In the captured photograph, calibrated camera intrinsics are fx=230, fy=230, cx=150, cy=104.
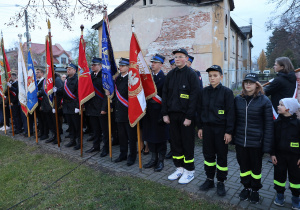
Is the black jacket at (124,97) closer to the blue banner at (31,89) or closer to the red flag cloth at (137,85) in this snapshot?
the red flag cloth at (137,85)

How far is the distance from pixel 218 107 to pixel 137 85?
1711 millimetres

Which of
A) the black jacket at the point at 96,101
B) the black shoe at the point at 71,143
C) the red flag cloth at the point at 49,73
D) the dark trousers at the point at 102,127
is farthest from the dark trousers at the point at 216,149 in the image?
the red flag cloth at the point at 49,73

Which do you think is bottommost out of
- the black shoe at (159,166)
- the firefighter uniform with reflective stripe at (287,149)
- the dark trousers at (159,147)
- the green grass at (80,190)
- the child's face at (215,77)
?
the green grass at (80,190)

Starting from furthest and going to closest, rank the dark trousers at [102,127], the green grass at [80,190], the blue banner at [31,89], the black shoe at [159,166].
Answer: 1. the blue banner at [31,89]
2. the dark trousers at [102,127]
3. the black shoe at [159,166]
4. the green grass at [80,190]

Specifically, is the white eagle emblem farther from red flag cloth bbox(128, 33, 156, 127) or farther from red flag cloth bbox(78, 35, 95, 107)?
red flag cloth bbox(78, 35, 95, 107)

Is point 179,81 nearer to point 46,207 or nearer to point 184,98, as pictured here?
point 184,98

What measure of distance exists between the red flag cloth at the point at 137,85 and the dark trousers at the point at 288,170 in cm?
249

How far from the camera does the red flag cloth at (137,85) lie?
462cm

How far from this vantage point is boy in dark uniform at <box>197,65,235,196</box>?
3570 millimetres

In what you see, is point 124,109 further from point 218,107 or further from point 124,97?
point 218,107

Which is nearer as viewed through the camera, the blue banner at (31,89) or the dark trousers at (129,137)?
the dark trousers at (129,137)

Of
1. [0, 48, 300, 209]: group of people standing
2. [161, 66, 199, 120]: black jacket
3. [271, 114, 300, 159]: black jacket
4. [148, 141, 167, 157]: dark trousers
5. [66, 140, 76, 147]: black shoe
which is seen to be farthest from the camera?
[66, 140, 76, 147]: black shoe

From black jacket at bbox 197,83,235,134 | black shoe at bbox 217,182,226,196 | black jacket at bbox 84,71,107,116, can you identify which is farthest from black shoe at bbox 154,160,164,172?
black jacket at bbox 84,71,107,116

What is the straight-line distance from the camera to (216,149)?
376cm
